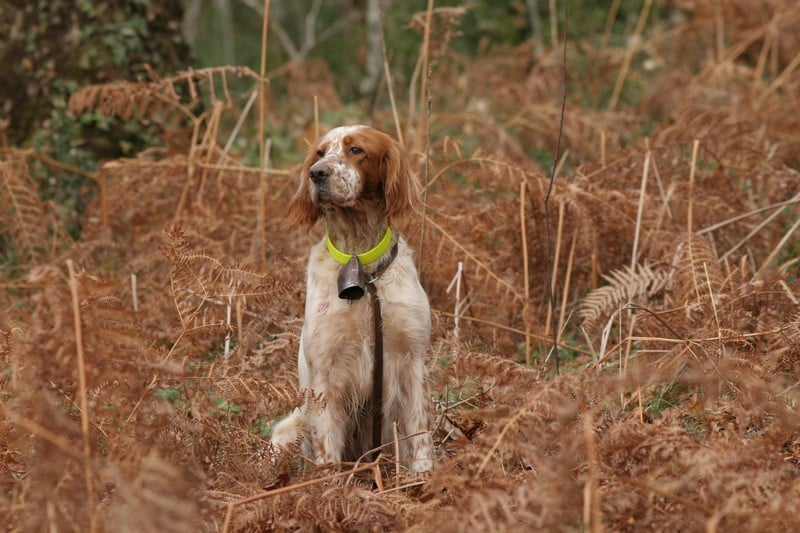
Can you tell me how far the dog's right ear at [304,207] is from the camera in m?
3.73

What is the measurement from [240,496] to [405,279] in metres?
1.05

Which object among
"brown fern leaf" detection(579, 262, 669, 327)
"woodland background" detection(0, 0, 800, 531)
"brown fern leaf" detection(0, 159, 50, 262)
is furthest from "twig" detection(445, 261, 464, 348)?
"brown fern leaf" detection(0, 159, 50, 262)

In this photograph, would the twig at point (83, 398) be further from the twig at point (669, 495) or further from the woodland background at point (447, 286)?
the twig at point (669, 495)

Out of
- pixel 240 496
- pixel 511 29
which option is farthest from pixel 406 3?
pixel 240 496

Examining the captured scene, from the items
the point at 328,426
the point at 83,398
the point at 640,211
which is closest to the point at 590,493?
the point at 83,398

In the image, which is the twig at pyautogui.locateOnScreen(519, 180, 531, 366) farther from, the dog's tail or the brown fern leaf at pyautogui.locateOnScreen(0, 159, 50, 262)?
the brown fern leaf at pyautogui.locateOnScreen(0, 159, 50, 262)

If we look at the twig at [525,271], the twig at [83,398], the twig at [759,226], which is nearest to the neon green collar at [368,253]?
the twig at [525,271]

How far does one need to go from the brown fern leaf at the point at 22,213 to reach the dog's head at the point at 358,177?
2.01 m

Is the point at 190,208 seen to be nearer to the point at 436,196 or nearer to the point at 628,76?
the point at 436,196

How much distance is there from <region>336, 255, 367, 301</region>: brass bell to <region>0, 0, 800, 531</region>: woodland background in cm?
20

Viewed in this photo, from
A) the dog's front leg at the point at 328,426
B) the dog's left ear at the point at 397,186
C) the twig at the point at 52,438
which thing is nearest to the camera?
the twig at the point at 52,438

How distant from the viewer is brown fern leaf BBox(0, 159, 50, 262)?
5.01 meters

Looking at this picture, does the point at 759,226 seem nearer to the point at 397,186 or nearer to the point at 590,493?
the point at 397,186

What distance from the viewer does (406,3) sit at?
11.1 m
